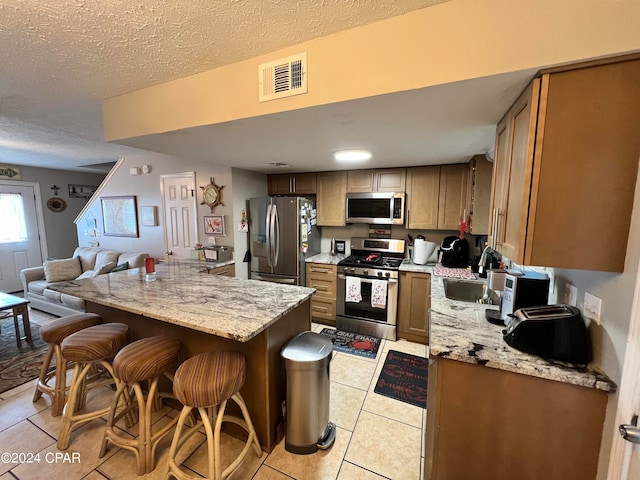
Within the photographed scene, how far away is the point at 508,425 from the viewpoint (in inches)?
47.2

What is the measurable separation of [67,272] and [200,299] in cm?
407

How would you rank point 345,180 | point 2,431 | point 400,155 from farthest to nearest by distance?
point 345,180 → point 400,155 → point 2,431

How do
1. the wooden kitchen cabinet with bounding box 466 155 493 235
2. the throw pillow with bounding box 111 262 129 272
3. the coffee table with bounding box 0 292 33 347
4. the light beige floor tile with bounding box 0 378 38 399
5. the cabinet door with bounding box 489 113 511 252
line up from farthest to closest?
the throw pillow with bounding box 111 262 129 272 → the coffee table with bounding box 0 292 33 347 → the wooden kitchen cabinet with bounding box 466 155 493 235 → the light beige floor tile with bounding box 0 378 38 399 → the cabinet door with bounding box 489 113 511 252

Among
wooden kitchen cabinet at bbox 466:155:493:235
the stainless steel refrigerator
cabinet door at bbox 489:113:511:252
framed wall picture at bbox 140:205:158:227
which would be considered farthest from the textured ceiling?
framed wall picture at bbox 140:205:158:227

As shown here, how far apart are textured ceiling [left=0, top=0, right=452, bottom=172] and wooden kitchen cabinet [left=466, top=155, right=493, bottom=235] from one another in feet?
6.82

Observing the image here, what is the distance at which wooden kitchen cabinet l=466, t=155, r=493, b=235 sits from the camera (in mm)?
2719

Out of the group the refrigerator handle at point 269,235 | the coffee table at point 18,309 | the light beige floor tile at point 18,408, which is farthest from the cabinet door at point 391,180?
the coffee table at point 18,309

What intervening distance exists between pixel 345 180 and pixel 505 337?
272 cm

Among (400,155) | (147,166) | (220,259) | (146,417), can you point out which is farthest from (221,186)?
(146,417)

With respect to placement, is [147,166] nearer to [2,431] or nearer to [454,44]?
[2,431]

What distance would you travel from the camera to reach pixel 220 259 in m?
3.50

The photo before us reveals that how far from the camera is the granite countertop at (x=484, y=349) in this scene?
108cm

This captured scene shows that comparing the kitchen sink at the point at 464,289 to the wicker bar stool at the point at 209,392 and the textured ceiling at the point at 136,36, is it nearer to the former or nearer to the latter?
the wicker bar stool at the point at 209,392

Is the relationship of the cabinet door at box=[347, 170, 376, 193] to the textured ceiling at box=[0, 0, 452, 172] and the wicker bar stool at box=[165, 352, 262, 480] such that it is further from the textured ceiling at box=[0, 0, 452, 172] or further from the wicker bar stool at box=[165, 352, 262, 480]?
the wicker bar stool at box=[165, 352, 262, 480]
